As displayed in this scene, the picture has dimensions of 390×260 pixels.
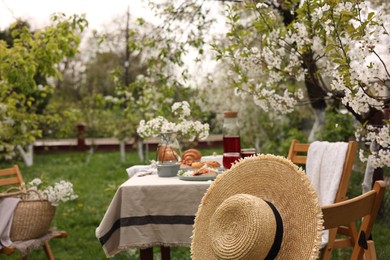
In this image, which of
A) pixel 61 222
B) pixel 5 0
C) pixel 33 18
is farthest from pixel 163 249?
pixel 33 18

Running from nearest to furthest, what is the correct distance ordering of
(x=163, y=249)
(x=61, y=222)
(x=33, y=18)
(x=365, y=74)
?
(x=365, y=74) → (x=163, y=249) → (x=61, y=222) → (x=33, y=18)

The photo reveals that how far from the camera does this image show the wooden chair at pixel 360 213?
163cm

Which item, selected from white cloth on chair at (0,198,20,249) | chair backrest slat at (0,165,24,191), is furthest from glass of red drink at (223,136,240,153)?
chair backrest slat at (0,165,24,191)

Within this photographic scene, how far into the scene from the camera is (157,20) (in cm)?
698

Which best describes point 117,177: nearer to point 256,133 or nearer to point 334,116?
point 256,133

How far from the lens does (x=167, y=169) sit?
3.33 m

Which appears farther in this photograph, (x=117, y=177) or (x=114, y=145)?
(x=114, y=145)

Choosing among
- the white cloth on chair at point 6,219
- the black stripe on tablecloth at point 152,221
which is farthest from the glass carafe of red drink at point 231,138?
the white cloth on chair at point 6,219

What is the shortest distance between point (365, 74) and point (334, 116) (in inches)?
178

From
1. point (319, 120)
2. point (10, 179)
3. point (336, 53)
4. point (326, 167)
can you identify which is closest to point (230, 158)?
point (326, 167)

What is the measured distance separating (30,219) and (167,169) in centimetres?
125

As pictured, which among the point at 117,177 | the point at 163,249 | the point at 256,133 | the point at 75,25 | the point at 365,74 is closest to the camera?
the point at 365,74

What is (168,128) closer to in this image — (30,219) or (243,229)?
(30,219)

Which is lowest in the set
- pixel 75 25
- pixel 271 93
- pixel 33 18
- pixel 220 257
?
pixel 220 257
